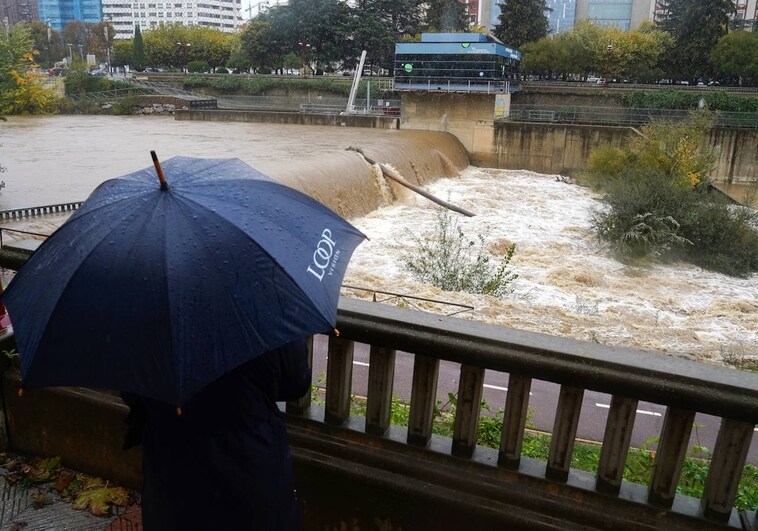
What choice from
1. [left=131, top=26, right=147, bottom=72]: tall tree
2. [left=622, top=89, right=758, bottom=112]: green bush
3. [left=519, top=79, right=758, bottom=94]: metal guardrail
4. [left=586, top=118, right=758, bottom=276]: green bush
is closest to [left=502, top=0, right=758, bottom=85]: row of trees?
[left=519, top=79, right=758, bottom=94]: metal guardrail

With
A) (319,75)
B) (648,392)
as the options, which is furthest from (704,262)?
(319,75)

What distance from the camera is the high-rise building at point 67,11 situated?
467 feet

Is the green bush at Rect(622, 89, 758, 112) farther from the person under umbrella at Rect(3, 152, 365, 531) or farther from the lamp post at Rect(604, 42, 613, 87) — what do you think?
the person under umbrella at Rect(3, 152, 365, 531)

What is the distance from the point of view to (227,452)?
6.53ft

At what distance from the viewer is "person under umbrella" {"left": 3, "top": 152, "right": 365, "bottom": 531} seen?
1798 millimetres

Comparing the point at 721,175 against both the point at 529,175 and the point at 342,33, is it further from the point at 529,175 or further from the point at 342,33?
the point at 342,33

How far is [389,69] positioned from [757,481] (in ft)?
187

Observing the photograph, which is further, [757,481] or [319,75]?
[319,75]

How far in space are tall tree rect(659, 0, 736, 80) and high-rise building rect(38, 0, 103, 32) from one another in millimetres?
125390

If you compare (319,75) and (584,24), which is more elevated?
(584,24)

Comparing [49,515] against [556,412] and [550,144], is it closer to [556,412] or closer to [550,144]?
[556,412]

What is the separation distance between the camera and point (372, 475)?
287cm

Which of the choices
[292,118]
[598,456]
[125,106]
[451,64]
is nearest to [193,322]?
Result: [598,456]

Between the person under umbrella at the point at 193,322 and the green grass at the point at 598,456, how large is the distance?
1.25 meters
